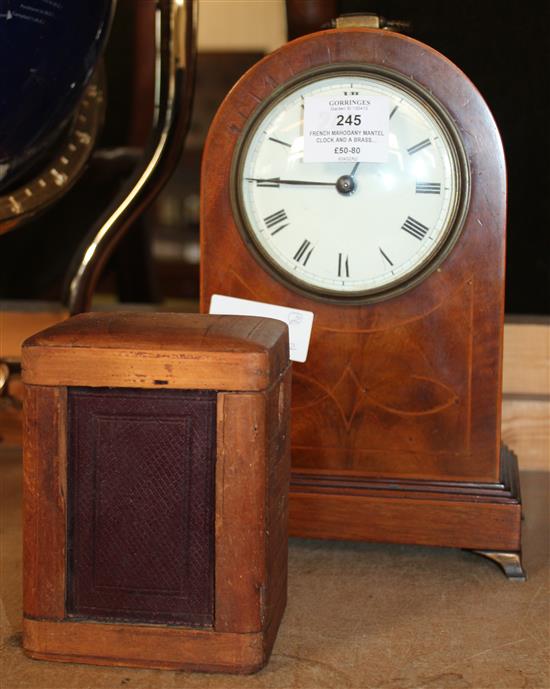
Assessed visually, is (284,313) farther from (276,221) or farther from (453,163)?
(453,163)

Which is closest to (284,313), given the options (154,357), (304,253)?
(304,253)

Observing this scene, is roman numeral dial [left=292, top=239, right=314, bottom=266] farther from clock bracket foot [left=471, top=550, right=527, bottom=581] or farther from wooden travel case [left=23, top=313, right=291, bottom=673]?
clock bracket foot [left=471, top=550, right=527, bottom=581]

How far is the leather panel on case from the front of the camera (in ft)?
3.71

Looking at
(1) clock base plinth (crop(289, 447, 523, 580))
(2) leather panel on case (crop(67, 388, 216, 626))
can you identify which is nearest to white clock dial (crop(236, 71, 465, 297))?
(1) clock base plinth (crop(289, 447, 523, 580))

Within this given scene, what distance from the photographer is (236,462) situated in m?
1.12

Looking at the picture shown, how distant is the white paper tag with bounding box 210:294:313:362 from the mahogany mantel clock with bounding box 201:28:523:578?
10 millimetres

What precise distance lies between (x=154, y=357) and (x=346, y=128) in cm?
49

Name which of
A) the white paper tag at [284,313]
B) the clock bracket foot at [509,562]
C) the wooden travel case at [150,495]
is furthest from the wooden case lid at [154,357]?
the clock bracket foot at [509,562]

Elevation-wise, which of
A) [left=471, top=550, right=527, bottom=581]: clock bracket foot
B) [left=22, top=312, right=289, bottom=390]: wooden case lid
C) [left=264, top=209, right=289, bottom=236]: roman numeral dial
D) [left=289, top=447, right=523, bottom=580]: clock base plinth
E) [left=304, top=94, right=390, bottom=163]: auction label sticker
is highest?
[left=304, top=94, right=390, bottom=163]: auction label sticker

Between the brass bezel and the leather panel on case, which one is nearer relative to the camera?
the leather panel on case

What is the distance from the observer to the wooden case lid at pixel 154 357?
1.11m

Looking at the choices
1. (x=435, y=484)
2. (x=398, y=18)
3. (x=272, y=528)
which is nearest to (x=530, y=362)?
(x=435, y=484)

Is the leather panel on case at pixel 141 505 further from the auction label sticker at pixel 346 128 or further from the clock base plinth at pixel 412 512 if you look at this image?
the auction label sticker at pixel 346 128

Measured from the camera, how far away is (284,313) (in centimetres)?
146
